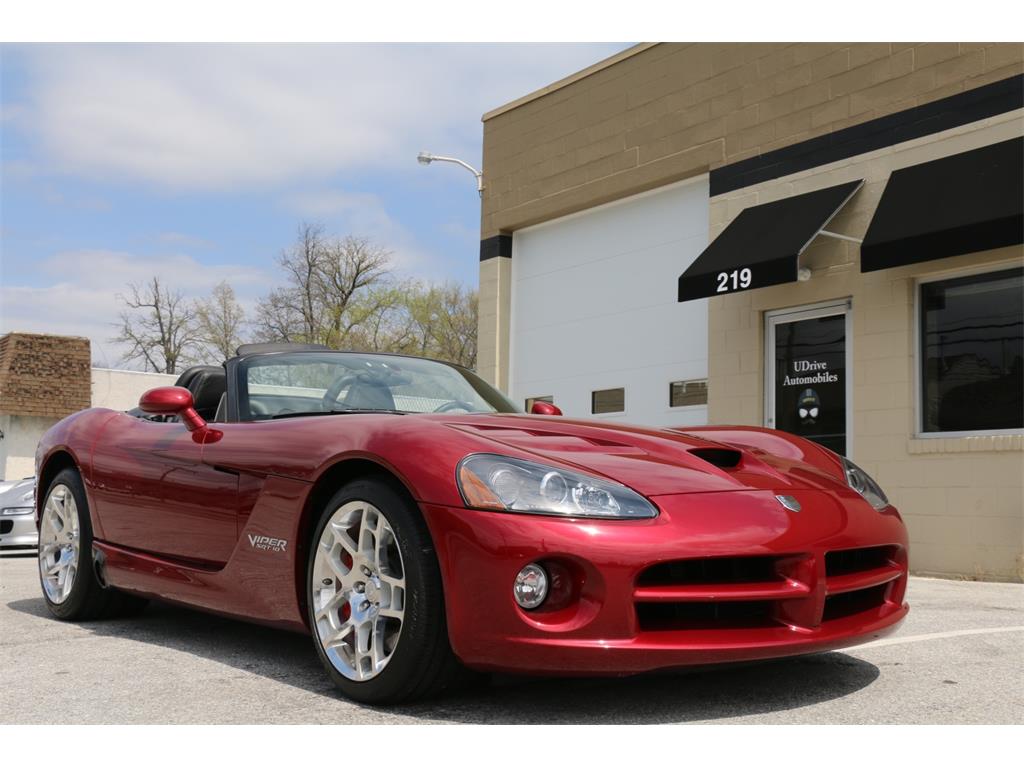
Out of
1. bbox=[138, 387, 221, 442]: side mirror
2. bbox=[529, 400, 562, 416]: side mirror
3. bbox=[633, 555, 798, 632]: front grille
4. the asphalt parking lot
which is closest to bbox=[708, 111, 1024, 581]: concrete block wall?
the asphalt parking lot

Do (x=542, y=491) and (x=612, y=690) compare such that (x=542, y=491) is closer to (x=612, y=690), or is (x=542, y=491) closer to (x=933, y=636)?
(x=612, y=690)

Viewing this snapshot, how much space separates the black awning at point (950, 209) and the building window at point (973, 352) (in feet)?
2.38

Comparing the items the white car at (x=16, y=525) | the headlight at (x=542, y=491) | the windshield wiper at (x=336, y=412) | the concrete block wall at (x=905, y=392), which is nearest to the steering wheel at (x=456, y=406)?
the windshield wiper at (x=336, y=412)

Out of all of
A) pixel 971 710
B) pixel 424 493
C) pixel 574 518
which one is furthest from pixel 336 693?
pixel 971 710

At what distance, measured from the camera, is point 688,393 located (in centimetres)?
1235

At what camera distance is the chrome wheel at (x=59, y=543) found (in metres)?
5.34

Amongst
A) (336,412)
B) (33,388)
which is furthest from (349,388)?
(33,388)

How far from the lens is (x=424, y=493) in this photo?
3.26m

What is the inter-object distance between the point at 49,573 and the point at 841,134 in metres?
8.17

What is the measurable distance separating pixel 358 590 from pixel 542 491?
0.73 m

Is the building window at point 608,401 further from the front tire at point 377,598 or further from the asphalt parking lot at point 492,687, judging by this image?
the front tire at point 377,598

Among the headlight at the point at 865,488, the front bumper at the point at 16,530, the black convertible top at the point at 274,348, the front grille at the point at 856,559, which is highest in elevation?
the black convertible top at the point at 274,348
